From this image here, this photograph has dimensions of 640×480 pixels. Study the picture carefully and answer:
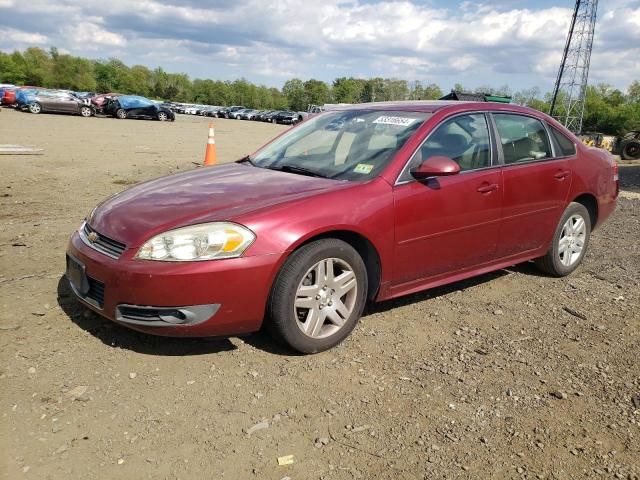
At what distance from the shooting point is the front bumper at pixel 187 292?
3.06 metres

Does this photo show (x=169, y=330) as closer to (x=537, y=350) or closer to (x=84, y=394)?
(x=84, y=394)

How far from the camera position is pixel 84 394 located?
295 centimetres

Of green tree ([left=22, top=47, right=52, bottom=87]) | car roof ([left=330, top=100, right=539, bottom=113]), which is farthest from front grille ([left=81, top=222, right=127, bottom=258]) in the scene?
green tree ([left=22, top=47, right=52, bottom=87])

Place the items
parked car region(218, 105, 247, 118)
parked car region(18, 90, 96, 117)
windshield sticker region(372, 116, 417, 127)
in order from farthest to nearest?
parked car region(218, 105, 247, 118) < parked car region(18, 90, 96, 117) < windshield sticker region(372, 116, 417, 127)

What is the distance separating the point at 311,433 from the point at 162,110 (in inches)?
1432

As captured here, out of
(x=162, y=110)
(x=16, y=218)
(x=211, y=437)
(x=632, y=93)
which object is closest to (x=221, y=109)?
(x=162, y=110)

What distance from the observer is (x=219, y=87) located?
130m

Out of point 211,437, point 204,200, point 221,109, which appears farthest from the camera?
point 221,109

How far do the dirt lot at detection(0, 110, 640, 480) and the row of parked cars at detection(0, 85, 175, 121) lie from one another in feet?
106

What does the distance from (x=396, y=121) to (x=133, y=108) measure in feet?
113

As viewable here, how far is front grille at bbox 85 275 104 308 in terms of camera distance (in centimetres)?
326

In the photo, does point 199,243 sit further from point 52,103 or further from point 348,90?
point 348,90

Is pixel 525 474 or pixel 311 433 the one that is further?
pixel 311 433

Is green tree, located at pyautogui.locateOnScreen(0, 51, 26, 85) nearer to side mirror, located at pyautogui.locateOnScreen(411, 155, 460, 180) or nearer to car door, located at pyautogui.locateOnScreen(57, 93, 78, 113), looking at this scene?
car door, located at pyautogui.locateOnScreen(57, 93, 78, 113)
